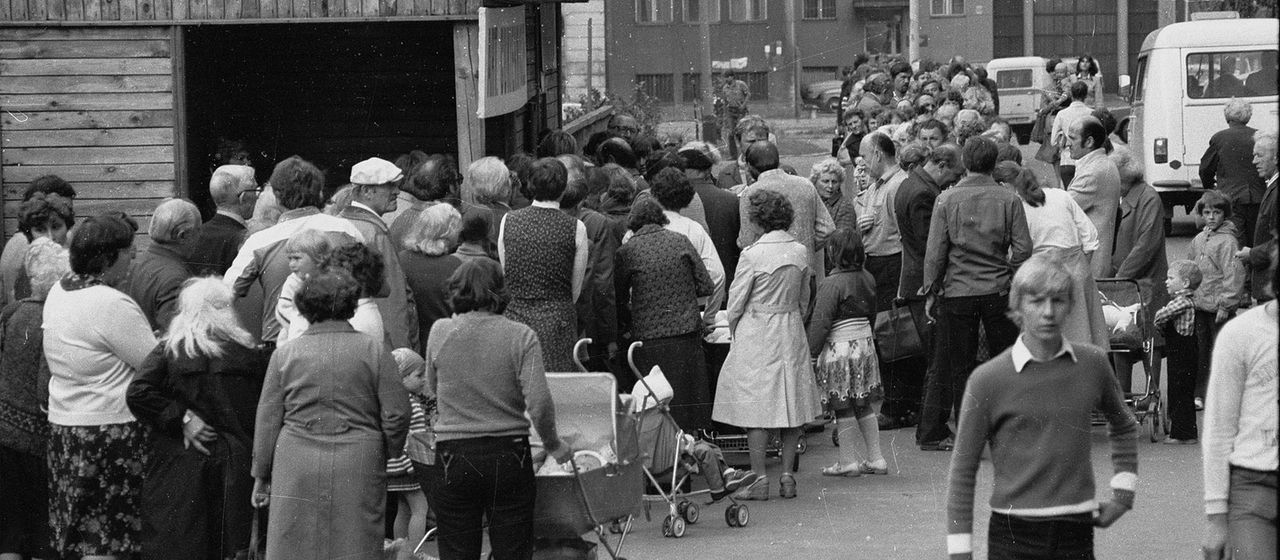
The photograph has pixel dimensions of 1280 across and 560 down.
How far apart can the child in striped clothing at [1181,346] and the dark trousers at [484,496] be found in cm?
477

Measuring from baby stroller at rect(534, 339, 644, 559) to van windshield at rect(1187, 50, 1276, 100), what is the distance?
1504cm

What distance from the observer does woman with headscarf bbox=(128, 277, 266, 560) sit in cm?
613

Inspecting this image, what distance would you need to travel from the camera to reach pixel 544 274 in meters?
7.70

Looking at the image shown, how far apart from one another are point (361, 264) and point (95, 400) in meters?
1.26

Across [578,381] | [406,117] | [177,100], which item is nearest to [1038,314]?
[578,381]

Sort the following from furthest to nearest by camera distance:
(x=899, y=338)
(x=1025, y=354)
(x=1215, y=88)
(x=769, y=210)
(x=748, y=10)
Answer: (x=748, y=10)
(x=1215, y=88)
(x=899, y=338)
(x=769, y=210)
(x=1025, y=354)

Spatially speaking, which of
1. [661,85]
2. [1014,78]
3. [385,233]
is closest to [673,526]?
[385,233]

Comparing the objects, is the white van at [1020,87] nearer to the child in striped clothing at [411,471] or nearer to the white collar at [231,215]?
the white collar at [231,215]

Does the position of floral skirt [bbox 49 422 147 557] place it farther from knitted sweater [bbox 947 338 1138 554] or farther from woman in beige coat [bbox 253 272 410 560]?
knitted sweater [bbox 947 338 1138 554]

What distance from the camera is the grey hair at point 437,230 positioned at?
775 cm

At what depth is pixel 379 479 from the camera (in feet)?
19.1

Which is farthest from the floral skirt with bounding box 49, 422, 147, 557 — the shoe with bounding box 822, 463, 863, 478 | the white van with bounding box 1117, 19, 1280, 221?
the white van with bounding box 1117, 19, 1280, 221

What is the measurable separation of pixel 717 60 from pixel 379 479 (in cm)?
4629

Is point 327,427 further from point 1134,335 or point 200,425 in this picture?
point 1134,335
